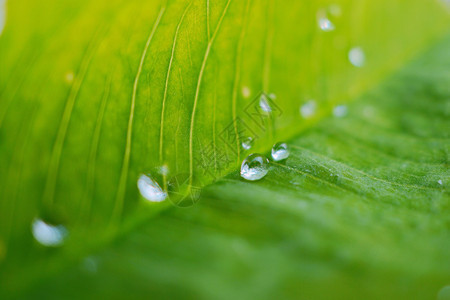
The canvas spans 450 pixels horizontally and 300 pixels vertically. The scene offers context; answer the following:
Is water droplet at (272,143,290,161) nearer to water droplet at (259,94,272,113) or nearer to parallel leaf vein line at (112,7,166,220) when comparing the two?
water droplet at (259,94,272,113)

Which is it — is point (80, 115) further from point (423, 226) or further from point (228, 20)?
point (423, 226)

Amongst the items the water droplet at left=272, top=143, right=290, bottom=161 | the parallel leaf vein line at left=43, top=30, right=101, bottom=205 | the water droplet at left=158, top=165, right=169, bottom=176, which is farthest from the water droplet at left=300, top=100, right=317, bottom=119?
the parallel leaf vein line at left=43, top=30, right=101, bottom=205

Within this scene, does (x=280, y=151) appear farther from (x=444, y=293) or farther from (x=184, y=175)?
(x=444, y=293)

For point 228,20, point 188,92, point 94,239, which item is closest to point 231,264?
point 94,239

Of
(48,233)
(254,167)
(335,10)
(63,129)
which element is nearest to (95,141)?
(63,129)

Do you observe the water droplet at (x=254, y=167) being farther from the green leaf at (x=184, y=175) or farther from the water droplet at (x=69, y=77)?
the water droplet at (x=69, y=77)
